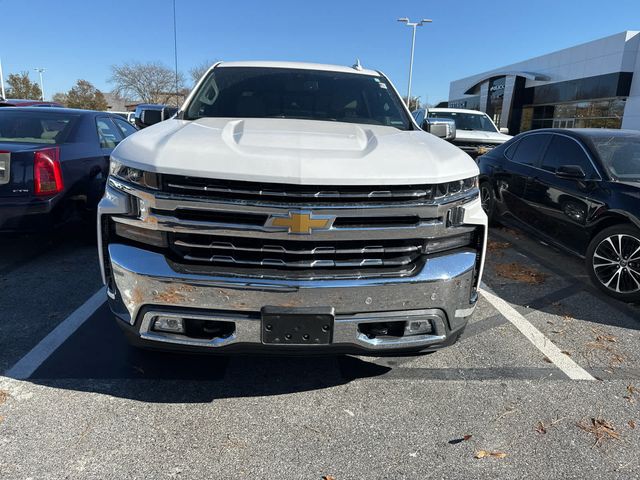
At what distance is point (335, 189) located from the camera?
7.65 ft

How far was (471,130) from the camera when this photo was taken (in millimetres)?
13203

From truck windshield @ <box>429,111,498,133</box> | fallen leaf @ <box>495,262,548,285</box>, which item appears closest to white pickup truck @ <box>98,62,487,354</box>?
fallen leaf @ <box>495,262,548,285</box>

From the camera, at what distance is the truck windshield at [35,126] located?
203 inches

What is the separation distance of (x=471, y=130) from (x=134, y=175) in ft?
40.2

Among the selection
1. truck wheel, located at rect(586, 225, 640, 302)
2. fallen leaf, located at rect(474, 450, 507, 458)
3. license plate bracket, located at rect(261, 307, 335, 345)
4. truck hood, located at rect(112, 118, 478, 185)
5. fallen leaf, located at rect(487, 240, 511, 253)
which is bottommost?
fallen leaf, located at rect(487, 240, 511, 253)

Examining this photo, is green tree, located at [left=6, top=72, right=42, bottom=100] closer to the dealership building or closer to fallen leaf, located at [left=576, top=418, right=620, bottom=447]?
the dealership building

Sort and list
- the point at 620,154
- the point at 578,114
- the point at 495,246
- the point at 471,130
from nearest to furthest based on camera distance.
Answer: the point at 620,154
the point at 495,246
the point at 471,130
the point at 578,114

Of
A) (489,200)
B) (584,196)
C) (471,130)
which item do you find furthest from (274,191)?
(471,130)

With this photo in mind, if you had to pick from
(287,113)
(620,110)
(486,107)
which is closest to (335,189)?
(287,113)

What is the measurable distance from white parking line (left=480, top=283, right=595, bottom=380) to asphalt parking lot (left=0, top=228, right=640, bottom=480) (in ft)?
0.07

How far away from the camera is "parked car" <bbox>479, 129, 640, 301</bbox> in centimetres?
450

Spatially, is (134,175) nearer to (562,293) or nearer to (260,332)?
(260,332)

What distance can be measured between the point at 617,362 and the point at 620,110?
2698cm

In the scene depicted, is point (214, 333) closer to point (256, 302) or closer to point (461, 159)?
point (256, 302)
